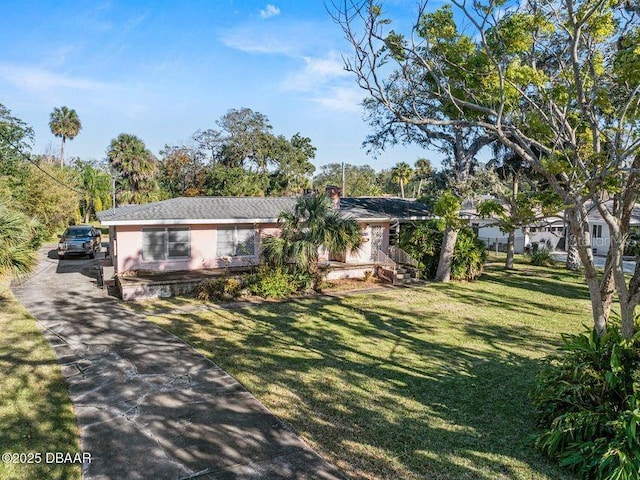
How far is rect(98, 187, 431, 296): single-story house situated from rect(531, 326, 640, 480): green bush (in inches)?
453

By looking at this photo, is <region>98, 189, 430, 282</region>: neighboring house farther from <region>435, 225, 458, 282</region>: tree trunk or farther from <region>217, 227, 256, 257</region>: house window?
<region>435, 225, 458, 282</region>: tree trunk

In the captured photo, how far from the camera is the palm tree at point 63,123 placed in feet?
165

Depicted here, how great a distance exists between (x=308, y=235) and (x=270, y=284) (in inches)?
89.8

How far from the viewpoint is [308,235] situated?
1525cm

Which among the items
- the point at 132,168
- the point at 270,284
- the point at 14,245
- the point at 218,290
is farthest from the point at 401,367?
the point at 132,168

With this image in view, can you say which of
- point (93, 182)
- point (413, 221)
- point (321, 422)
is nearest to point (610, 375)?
point (321, 422)

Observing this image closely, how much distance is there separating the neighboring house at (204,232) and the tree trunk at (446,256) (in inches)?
89.1

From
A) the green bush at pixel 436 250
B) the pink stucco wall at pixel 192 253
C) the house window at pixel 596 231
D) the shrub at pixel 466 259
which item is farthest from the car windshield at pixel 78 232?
the house window at pixel 596 231

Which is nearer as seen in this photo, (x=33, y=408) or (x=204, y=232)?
(x=33, y=408)

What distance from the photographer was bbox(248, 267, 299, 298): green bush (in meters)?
15.0

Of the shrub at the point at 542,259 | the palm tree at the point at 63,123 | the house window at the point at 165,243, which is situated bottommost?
the shrub at the point at 542,259

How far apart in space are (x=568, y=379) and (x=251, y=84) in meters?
13.2

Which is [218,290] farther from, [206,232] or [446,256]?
[446,256]

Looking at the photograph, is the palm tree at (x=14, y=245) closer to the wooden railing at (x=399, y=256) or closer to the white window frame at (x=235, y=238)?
the white window frame at (x=235, y=238)
